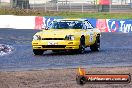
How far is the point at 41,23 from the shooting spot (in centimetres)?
4059

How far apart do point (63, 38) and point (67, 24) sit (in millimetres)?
1532

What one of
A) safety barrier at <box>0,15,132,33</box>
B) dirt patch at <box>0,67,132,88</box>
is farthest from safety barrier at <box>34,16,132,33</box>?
dirt patch at <box>0,67,132,88</box>

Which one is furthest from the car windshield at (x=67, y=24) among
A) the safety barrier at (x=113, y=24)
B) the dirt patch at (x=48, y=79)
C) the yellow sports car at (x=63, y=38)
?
the safety barrier at (x=113, y=24)

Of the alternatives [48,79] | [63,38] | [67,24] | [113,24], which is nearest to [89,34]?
[67,24]

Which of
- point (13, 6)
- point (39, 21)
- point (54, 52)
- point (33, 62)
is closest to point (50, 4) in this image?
point (13, 6)

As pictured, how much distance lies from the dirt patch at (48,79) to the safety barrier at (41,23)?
24.5m

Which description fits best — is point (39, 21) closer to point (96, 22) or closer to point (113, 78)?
point (96, 22)

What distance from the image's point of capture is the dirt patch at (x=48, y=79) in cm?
867

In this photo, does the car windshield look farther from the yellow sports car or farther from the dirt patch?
the dirt patch

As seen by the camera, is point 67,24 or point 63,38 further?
point 67,24

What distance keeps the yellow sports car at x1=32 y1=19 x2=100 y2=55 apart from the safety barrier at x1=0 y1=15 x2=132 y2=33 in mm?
18256

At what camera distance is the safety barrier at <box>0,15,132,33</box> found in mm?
36406

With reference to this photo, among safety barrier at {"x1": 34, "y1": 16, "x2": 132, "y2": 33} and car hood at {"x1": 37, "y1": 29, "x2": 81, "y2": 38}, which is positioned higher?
car hood at {"x1": 37, "y1": 29, "x2": 81, "y2": 38}

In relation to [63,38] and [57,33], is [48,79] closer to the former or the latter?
[63,38]
